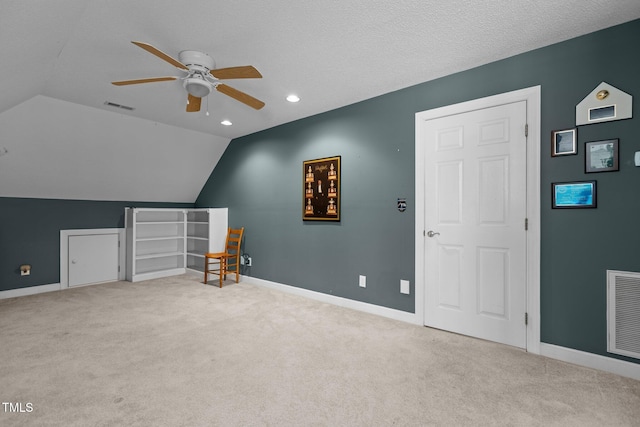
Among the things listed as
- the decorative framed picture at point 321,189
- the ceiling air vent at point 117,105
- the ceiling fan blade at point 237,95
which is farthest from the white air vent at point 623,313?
the ceiling air vent at point 117,105

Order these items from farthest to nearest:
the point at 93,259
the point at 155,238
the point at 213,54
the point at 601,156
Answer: the point at 155,238
the point at 93,259
the point at 213,54
the point at 601,156

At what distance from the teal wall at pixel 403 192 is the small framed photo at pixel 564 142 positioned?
0.04m

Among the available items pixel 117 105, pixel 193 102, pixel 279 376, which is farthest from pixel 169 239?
pixel 279 376

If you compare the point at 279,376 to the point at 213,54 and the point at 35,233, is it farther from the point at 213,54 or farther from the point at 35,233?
the point at 35,233

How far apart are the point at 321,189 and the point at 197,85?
200 centimetres

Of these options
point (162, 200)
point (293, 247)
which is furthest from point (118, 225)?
point (293, 247)

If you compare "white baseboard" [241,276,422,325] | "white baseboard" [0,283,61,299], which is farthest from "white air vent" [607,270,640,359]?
"white baseboard" [0,283,61,299]

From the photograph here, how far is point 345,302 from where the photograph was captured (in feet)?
12.5

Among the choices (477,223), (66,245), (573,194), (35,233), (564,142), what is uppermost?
(564,142)

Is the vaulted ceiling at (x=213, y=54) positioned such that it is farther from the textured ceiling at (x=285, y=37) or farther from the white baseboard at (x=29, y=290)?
the white baseboard at (x=29, y=290)

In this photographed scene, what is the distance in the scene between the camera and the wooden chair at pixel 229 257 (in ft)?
16.3

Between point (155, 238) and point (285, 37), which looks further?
point (155, 238)

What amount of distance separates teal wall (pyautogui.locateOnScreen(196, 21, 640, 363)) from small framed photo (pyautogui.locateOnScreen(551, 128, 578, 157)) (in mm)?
36

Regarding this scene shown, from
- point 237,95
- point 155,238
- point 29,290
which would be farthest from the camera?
point 155,238
